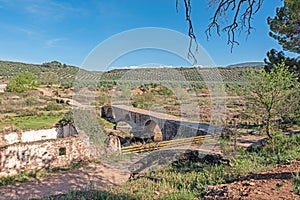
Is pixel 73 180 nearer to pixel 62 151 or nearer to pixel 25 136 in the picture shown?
pixel 62 151

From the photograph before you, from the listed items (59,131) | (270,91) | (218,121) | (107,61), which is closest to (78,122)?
(59,131)

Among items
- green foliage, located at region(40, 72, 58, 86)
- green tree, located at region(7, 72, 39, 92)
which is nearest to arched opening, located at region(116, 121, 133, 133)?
green tree, located at region(7, 72, 39, 92)

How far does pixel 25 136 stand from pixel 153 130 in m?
7.18

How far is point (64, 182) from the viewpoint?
757 centimetres

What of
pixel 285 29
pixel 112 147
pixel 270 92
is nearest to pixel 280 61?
pixel 285 29

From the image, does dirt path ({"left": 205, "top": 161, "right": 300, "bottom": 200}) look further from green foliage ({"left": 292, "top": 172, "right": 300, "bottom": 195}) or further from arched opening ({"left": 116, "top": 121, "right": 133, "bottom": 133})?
arched opening ({"left": 116, "top": 121, "right": 133, "bottom": 133})

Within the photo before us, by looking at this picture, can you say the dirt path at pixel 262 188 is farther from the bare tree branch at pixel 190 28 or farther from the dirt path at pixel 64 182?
the dirt path at pixel 64 182

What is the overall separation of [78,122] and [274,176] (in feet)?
40.3

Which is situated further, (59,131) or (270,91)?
(59,131)

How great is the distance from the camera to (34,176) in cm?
821

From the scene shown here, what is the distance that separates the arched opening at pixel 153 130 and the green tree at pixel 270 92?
763 centimetres

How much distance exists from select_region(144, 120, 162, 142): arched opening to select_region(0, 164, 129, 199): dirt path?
6.42 metres

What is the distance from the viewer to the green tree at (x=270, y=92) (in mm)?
7359

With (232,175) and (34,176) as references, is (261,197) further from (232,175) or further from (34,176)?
(34,176)
